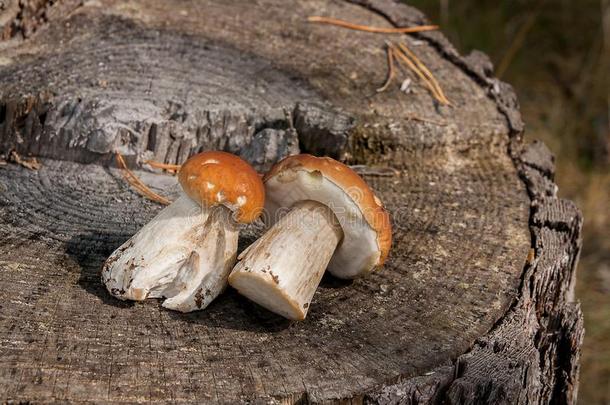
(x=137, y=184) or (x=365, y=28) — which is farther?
(x=365, y=28)

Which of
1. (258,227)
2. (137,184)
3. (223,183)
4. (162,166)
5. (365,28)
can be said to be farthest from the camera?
(365,28)

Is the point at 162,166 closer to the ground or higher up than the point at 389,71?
closer to the ground

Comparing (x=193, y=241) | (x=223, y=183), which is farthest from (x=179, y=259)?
(x=223, y=183)

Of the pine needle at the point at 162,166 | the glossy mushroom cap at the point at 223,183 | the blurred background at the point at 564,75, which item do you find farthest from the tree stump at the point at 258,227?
the blurred background at the point at 564,75

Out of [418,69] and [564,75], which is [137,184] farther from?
[564,75]

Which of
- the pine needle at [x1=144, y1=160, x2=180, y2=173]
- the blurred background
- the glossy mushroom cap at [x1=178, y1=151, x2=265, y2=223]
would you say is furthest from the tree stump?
the blurred background

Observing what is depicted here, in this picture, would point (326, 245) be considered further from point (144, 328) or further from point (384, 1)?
point (384, 1)

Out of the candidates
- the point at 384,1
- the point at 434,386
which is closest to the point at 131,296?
the point at 434,386
